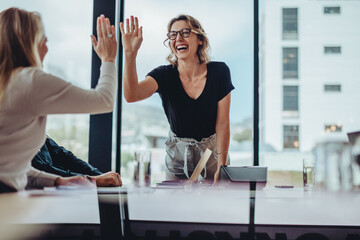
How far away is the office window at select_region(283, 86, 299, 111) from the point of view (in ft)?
13.6

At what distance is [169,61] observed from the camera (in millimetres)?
2566

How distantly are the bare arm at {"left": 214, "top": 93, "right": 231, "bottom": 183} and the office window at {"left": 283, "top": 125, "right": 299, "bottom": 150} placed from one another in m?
1.84

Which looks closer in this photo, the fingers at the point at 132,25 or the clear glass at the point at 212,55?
the fingers at the point at 132,25

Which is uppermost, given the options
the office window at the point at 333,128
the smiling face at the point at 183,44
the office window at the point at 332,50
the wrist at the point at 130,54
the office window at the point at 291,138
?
the office window at the point at 332,50

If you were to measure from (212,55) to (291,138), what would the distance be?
123 centimetres

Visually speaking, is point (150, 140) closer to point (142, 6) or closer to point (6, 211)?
point (142, 6)

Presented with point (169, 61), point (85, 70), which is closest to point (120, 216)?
point (169, 61)

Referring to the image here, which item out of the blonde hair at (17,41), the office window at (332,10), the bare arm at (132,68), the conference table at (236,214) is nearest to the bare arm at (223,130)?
the bare arm at (132,68)

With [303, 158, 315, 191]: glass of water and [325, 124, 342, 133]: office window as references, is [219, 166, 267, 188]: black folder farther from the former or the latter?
[325, 124, 342, 133]: office window

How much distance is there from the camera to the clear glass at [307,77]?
3980 mm

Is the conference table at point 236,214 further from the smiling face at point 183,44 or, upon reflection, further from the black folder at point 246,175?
the smiling face at point 183,44

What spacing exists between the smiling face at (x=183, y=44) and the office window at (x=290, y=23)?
6.63 ft

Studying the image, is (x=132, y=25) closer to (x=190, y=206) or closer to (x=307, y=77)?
(x=190, y=206)

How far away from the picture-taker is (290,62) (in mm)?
4223
